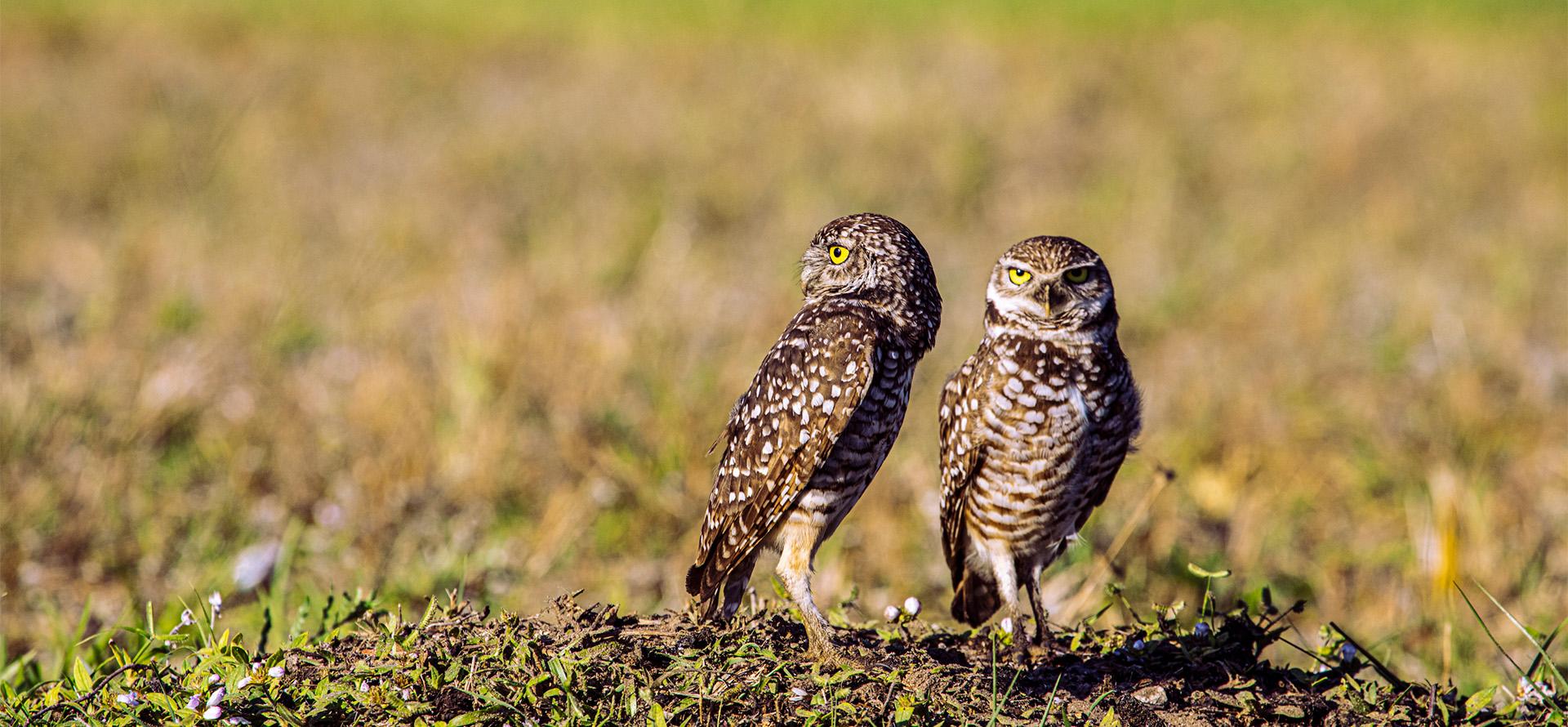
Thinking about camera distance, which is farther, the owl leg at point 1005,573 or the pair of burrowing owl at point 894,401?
the owl leg at point 1005,573

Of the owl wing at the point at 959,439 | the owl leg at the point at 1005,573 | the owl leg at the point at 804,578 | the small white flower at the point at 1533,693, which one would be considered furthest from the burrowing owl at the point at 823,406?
the small white flower at the point at 1533,693

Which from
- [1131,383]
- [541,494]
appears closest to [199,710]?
[1131,383]

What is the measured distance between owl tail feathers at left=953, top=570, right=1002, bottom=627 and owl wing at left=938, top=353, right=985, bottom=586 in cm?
25

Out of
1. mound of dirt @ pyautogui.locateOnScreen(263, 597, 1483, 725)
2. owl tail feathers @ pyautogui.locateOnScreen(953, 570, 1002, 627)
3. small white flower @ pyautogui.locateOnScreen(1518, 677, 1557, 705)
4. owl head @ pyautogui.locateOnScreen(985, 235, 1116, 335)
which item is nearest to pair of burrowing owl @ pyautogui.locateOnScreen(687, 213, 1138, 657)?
owl head @ pyautogui.locateOnScreen(985, 235, 1116, 335)

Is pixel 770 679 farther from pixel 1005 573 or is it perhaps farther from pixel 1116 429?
pixel 1116 429

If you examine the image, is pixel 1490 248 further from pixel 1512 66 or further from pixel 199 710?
pixel 199 710

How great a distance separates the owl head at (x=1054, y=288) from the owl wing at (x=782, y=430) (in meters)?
0.38

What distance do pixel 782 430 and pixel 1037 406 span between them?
24.4 inches

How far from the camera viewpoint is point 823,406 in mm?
2990

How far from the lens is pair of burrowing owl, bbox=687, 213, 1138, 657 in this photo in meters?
3.03

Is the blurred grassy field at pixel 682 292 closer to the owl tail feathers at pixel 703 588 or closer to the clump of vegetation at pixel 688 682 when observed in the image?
the clump of vegetation at pixel 688 682

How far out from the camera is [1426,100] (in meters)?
12.3

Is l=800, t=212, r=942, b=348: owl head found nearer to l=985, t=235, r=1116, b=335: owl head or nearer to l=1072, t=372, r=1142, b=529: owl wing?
l=985, t=235, r=1116, b=335: owl head

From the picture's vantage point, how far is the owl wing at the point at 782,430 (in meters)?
2.99
